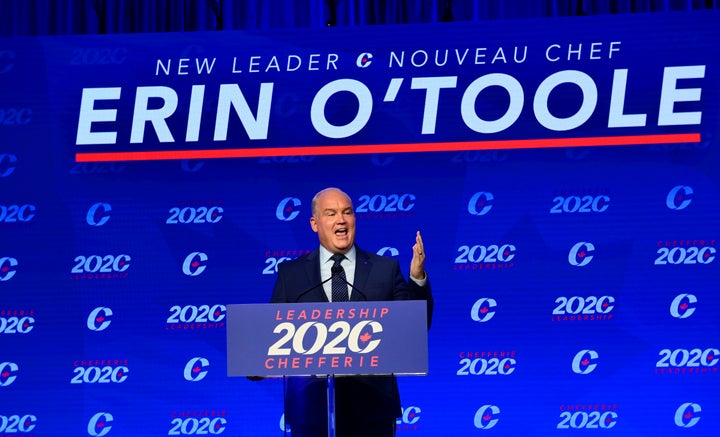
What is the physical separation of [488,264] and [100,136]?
2271mm

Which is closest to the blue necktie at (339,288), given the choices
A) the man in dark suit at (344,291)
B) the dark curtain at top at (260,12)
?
the man in dark suit at (344,291)

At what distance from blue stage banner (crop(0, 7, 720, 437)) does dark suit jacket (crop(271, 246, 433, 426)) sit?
5.91ft

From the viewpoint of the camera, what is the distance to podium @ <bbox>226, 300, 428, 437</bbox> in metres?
3.18

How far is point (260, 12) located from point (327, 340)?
3198mm

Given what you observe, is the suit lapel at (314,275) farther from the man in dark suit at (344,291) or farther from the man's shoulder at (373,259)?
the man's shoulder at (373,259)

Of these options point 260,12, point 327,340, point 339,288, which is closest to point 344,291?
point 339,288

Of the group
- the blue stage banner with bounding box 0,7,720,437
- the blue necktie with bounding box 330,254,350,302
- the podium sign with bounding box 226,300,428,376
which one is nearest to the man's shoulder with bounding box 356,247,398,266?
the blue necktie with bounding box 330,254,350,302

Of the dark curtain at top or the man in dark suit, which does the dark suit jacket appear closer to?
the man in dark suit

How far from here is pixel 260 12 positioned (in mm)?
5926

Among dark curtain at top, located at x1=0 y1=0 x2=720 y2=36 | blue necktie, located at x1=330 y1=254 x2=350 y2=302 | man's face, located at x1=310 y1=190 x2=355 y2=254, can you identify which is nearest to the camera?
blue necktie, located at x1=330 y1=254 x2=350 y2=302

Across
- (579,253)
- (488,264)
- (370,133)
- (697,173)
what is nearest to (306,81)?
(370,133)

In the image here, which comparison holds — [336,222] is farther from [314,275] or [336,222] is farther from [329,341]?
[329,341]

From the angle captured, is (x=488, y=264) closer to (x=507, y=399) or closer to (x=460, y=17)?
(x=507, y=399)

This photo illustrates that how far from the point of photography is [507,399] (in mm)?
5500
